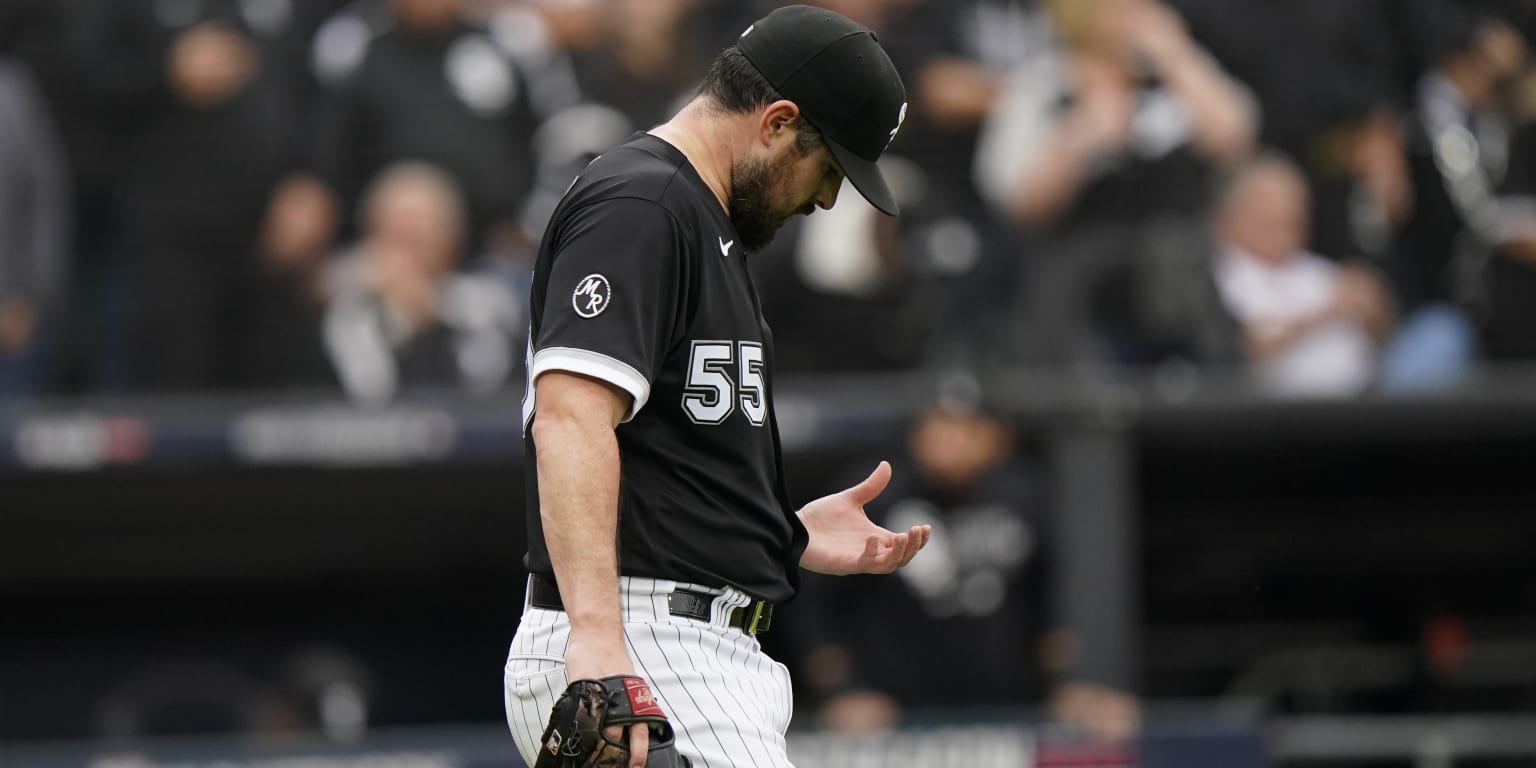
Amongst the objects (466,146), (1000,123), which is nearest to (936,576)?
(1000,123)

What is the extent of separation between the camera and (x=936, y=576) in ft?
21.6

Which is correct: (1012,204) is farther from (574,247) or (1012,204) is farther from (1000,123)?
(574,247)

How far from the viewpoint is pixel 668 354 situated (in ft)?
9.56

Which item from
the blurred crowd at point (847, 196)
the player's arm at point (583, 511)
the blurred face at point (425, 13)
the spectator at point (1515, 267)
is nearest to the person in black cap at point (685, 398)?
the player's arm at point (583, 511)

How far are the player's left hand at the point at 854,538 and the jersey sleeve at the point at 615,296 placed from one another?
579 millimetres

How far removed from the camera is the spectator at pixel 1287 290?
22.5 feet

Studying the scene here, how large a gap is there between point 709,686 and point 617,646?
270mm

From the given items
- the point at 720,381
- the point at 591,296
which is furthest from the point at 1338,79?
the point at 591,296

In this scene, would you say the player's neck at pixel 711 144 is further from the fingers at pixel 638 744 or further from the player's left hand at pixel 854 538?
the fingers at pixel 638 744

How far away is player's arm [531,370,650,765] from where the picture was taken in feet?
8.88

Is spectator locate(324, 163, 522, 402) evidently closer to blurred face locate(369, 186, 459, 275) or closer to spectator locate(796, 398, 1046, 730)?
blurred face locate(369, 186, 459, 275)

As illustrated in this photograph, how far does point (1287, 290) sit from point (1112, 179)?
27.7 inches

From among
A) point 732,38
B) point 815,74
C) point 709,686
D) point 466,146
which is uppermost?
point 732,38

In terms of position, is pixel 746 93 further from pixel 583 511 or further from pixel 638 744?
pixel 638 744
